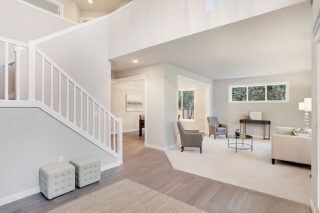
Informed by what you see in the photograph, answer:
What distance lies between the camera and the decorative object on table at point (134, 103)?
8.66 metres

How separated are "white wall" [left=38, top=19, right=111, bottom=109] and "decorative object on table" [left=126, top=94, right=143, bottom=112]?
4079 millimetres

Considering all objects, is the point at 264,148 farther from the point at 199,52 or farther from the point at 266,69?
the point at 199,52

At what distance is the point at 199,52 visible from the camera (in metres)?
4.05

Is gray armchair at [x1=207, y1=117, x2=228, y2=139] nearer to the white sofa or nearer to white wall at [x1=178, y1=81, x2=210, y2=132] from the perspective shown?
white wall at [x1=178, y1=81, x2=210, y2=132]

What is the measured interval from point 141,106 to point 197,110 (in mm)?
3182

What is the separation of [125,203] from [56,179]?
105 centimetres

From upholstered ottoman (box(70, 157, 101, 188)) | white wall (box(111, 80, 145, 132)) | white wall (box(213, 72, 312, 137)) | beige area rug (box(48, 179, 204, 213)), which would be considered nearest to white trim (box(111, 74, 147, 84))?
white wall (box(111, 80, 145, 132))

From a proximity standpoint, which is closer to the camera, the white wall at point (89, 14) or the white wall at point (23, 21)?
the white wall at point (23, 21)

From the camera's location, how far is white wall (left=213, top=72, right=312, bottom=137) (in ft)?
19.9

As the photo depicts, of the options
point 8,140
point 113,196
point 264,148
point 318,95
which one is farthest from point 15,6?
point 264,148

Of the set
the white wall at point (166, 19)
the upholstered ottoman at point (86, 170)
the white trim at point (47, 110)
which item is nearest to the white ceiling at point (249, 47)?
the white wall at point (166, 19)

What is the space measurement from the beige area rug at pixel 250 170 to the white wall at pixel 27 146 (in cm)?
233

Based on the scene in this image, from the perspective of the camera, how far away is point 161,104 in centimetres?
499

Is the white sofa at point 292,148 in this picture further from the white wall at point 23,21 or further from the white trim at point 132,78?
the white wall at point 23,21
